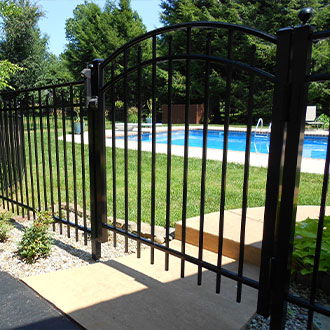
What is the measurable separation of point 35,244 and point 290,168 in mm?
2277

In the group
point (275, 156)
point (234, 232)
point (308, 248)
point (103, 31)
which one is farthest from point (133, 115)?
point (275, 156)

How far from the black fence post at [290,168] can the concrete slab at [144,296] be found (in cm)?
35

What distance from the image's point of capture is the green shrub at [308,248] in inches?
80.6

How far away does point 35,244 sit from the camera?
8.95 ft

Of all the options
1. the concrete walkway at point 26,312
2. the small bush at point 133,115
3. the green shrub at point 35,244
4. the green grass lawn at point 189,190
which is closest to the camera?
the concrete walkway at point 26,312

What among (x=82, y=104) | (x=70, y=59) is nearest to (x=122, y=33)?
(x=70, y=59)

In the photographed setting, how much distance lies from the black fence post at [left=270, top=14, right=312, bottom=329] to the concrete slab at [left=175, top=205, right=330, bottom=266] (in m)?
0.81

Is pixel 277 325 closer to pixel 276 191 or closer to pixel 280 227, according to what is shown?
pixel 280 227

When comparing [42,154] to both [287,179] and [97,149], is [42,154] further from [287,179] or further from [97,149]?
[287,179]

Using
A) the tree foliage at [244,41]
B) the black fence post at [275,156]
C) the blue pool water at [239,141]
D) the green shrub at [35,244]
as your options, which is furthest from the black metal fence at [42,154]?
the tree foliage at [244,41]

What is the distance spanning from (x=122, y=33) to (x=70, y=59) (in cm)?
669

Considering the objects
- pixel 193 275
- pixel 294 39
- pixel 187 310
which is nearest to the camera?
pixel 294 39

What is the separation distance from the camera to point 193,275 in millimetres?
2393

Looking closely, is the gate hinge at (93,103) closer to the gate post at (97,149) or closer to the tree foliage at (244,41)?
the gate post at (97,149)
